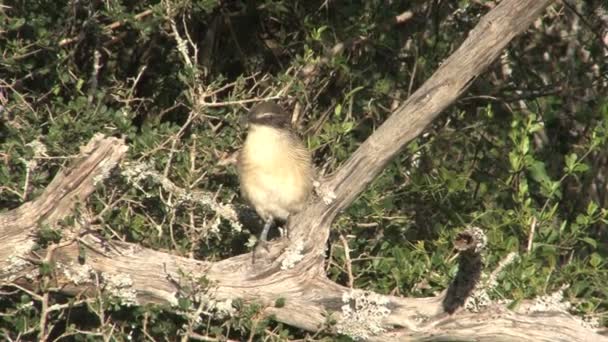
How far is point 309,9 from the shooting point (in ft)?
20.7

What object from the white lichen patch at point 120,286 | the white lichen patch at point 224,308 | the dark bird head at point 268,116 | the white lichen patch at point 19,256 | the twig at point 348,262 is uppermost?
the dark bird head at point 268,116

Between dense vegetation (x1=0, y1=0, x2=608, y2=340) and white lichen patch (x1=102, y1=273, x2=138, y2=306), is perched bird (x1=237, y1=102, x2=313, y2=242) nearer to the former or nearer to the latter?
dense vegetation (x1=0, y1=0, x2=608, y2=340)

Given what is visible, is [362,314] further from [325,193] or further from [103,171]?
[103,171]

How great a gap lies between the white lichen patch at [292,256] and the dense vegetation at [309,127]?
253 millimetres

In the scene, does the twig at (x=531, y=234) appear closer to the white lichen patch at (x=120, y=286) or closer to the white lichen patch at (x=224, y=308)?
the white lichen patch at (x=224, y=308)

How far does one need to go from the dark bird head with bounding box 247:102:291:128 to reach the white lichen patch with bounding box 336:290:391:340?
0.96 m

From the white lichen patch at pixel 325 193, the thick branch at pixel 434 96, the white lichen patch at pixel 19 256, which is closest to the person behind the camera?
the thick branch at pixel 434 96

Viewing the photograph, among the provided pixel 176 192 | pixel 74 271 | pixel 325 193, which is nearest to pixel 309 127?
pixel 176 192

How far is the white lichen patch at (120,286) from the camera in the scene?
15.9 ft

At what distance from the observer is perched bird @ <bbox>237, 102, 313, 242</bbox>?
5.20 m

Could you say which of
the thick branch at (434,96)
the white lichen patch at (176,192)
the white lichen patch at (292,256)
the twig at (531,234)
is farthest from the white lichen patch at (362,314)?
the twig at (531,234)

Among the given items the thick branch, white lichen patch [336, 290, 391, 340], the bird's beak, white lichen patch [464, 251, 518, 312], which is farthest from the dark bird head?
white lichen patch [464, 251, 518, 312]

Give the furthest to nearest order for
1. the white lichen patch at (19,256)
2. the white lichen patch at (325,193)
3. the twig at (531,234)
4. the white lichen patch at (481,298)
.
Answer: the twig at (531,234)
the white lichen patch at (19,256)
the white lichen patch at (325,193)
the white lichen patch at (481,298)

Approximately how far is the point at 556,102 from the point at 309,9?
160cm
